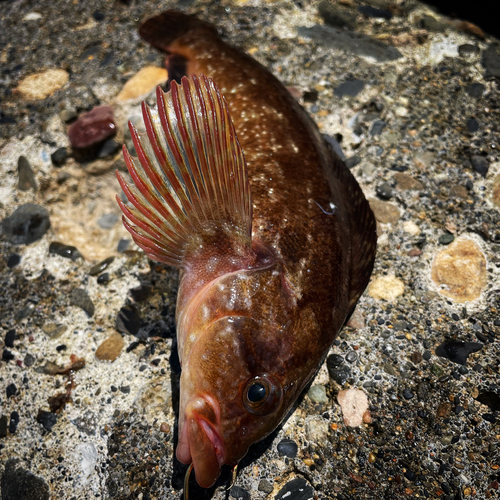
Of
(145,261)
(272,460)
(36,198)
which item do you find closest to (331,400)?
(272,460)

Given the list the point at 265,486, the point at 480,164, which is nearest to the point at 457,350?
the point at 265,486

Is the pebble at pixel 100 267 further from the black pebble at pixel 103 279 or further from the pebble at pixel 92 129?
the pebble at pixel 92 129

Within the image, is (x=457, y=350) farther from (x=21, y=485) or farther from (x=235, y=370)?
(x=21, y=485)

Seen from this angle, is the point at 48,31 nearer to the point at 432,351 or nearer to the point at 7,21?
the point at 7,21

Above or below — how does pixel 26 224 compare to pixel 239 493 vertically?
above

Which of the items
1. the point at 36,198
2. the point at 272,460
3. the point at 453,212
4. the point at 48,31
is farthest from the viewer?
the point at 48,31

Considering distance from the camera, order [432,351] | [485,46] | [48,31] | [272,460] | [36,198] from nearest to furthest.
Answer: [272,460] → [432,351] → [36,198] → [485,46] → [48,31]
